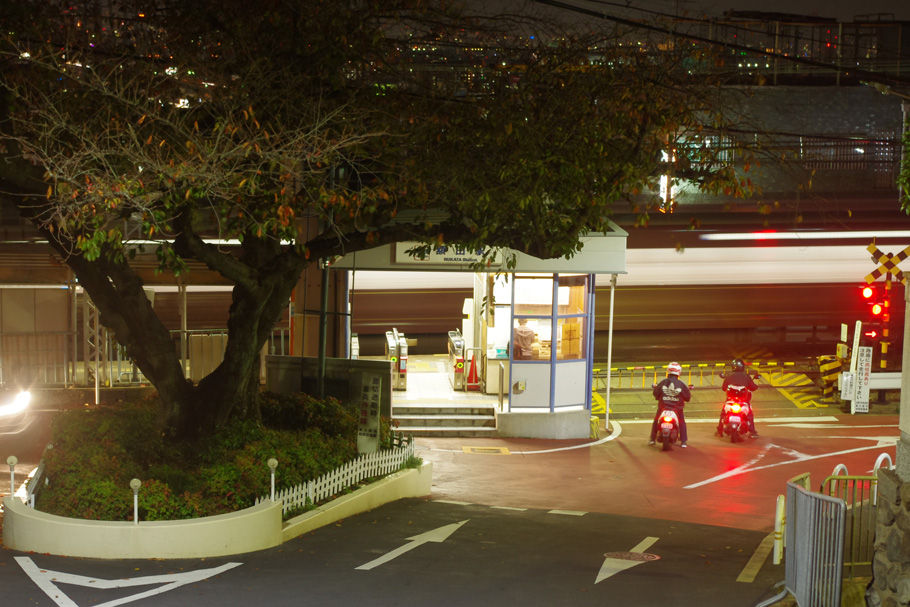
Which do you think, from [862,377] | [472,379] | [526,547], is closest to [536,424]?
[472,379]

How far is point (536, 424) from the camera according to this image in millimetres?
18328

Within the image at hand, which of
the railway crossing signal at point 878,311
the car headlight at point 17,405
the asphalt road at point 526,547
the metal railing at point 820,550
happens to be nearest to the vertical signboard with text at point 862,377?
the railway crossing signal at point 878,311

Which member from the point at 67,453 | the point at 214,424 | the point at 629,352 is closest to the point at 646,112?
the point at 214,424

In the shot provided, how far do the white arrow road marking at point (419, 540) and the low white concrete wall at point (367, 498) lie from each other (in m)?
1.23

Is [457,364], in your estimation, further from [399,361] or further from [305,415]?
[305,415]

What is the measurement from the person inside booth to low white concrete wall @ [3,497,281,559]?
374 inches

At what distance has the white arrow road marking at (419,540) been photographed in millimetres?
9281

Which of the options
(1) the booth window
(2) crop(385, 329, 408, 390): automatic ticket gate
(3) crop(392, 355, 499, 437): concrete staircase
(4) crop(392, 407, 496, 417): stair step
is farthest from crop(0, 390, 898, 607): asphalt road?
(2) crop(385, 329, 408, 390): automatic ticket gate

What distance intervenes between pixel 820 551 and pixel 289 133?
671 centimetres

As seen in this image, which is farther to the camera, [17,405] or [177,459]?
[17,405]

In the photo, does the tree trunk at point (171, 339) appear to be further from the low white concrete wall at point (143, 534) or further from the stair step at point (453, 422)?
the stair step at point (453, 422)

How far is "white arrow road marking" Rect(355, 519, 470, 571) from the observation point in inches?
365

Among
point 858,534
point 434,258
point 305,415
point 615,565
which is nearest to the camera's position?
point 858,534

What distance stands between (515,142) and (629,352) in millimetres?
16402
